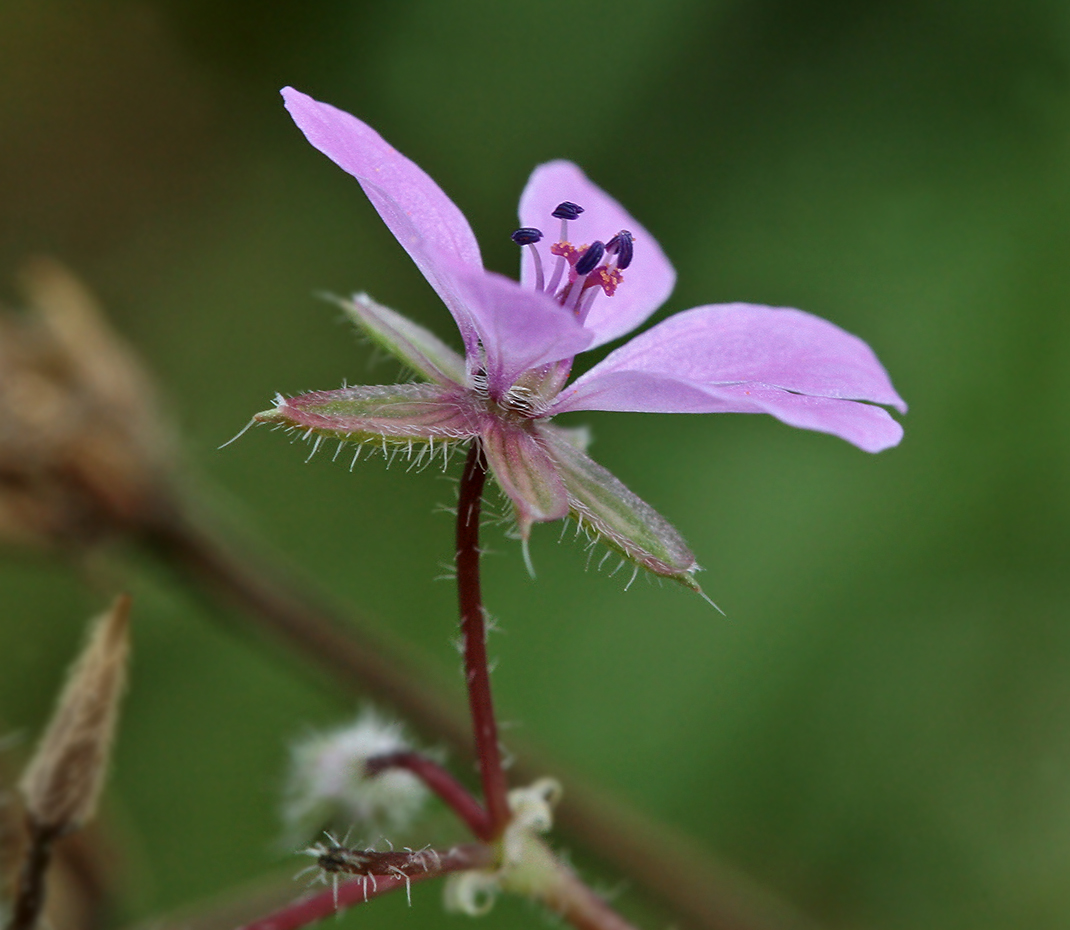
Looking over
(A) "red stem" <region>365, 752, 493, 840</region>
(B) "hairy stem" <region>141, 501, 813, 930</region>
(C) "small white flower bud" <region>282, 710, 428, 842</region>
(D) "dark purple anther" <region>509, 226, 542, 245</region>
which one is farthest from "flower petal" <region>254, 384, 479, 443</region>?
(B) "hairy stem" <region>141, 501, 813, 930</region>

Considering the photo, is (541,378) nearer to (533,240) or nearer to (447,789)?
(533,240)

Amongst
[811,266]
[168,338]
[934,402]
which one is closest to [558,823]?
[934,402]

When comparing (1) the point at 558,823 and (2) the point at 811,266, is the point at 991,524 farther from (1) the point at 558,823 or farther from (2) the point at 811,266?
(1) the point at 558,823

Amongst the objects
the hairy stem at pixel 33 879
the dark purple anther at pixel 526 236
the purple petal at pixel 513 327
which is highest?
the dark purple anther at pixel 526 236

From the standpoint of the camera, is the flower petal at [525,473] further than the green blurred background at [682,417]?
No

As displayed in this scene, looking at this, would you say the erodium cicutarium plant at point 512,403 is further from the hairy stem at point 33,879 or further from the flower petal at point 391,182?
the hairy stem at point 33,879

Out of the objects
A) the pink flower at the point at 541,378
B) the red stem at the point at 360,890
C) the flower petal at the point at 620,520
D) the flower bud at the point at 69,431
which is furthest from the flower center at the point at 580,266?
the flower bud at the point at 69,431

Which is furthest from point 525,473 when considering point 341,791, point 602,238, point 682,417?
point 682,417
